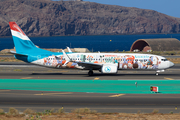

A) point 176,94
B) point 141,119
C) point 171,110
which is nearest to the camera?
point 141,119

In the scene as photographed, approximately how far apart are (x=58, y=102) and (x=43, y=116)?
571 cm

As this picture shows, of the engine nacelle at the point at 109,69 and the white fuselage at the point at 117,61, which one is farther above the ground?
the white fuselage at the point at 117,61

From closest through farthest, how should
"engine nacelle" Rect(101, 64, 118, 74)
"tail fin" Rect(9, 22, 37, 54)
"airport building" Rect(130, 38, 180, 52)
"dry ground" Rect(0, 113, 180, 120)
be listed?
"dry ground" Rect(0, 113, 180, 120)
"engine nacelle" Rect(101, 64, 118, 74)
"tail fin" Rect(9, 22, 37, 54)
"airport building" Rect(130, 38, 180, 52)

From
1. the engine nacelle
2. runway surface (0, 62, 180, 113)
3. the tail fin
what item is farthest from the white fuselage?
runway surface (0, 62, 180, 113)

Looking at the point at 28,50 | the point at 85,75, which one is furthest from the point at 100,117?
the point at 28,50

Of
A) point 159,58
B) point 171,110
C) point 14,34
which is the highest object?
point 14,34

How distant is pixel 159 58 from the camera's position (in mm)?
43406

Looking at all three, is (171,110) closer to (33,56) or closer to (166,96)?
(166,96)

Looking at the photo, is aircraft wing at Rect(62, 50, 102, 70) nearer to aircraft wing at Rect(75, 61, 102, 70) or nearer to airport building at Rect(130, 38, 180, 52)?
aircraft wing at Rect(75, 61, 102, 70)

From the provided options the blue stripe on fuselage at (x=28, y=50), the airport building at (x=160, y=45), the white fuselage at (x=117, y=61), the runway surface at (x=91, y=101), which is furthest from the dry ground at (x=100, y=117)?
the airport building at (x=160, y=45)

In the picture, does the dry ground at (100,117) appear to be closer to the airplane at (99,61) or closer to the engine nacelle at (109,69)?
the engine nacelle at (109,69)

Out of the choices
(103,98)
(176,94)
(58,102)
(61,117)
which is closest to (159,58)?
(176,94)

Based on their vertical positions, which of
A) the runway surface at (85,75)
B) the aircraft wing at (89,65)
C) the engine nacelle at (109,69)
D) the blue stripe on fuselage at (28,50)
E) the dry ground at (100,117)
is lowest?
the dry ground at (100,117)

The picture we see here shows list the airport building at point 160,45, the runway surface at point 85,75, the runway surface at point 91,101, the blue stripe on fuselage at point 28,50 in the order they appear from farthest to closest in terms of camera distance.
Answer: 1. the airport building at point 160,45
2. the blue stripe on fuselage at point 28,50
3. the runway surface at point 85,75
4. the runway surface at point 91,101
